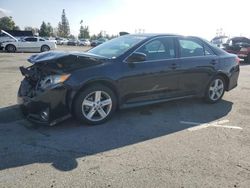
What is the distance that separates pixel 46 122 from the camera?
450 cm

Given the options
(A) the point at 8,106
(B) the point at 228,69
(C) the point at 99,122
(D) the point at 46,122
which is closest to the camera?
(D) the point at 46,122

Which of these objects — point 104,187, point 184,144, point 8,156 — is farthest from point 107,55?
point 104,187

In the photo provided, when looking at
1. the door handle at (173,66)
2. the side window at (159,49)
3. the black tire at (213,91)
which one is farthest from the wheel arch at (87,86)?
the black tire at (213,91)

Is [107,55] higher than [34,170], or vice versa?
[107,55]

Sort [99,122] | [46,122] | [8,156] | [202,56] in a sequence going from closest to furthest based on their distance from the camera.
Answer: [8,156] → [46,122] → [99,122] → [202,56]

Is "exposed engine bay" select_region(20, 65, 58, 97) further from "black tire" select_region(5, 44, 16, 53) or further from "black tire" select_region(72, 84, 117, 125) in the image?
"black tire" select_region(5, 44, 16, 53)

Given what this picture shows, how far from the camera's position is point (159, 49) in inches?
223

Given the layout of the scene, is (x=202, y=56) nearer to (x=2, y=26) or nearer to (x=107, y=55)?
(x=107, y=55)

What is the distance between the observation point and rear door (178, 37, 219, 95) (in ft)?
19.5

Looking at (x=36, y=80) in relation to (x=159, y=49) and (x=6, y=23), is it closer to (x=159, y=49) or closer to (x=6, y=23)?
(x=159, y=49)

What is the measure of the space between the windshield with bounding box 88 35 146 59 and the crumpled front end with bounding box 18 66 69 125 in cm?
121

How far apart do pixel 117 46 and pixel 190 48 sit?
1.62 metres

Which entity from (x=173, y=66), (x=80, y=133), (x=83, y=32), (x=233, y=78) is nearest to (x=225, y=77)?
(x=233, y=78)

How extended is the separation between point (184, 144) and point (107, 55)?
2.15 metres
